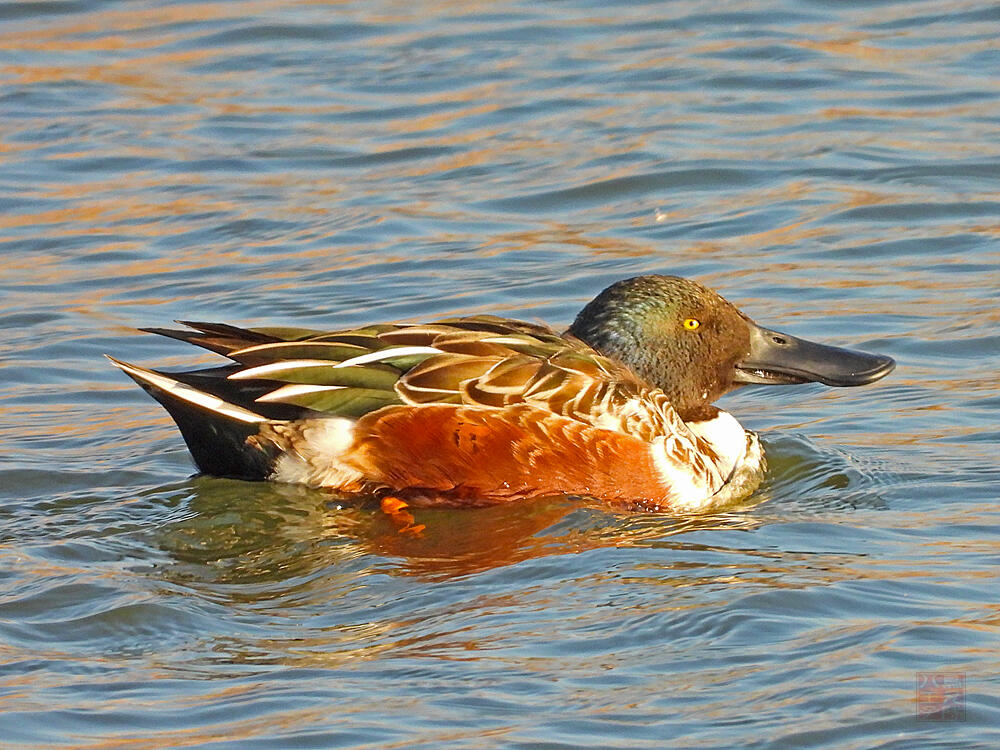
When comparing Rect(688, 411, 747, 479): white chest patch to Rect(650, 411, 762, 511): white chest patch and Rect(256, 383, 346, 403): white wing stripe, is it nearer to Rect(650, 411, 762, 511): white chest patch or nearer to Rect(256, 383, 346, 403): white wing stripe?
Rect(650, 411, 762, 511): white chest patch

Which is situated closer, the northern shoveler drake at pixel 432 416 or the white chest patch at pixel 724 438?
the northern shoveler drake at pixel 432 416

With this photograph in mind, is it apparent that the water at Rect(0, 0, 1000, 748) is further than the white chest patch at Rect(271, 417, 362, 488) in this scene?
No

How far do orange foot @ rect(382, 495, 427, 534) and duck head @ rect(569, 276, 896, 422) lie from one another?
1.02 metres

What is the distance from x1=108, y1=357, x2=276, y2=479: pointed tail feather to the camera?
6.45 meters

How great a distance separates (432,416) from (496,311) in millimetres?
2823

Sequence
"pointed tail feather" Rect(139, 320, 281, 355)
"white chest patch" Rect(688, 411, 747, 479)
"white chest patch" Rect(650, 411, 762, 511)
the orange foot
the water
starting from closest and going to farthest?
the water
the orange foot
"pointed tail feather" Rect(139, 320, 281, 355)
"white chest patch" Rect(650, 411, 762, 511)
"white chest patch" Rect(688, 411, 747, 479)

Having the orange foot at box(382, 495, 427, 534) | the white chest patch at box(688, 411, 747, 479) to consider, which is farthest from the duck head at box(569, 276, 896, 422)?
the orange foot at box(382, 495, 427, 534)

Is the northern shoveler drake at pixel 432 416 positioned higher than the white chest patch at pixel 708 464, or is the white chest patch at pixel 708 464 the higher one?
the northern shoveler drake at pixel 432 416

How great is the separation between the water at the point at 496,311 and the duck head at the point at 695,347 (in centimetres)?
31

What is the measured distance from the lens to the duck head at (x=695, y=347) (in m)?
7.03

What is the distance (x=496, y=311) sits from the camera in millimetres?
9242

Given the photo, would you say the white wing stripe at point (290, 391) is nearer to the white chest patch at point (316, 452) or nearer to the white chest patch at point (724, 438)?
the white chest patch at point (316, 452)

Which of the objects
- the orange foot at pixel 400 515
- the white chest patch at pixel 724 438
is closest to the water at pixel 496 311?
the orange foot at pixel 400 515

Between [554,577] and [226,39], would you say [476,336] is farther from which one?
[226,39]
